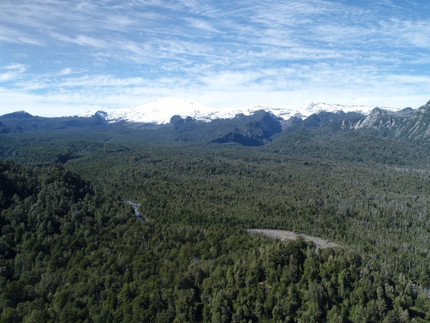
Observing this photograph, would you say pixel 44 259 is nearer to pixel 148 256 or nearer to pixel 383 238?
pixel 148 256

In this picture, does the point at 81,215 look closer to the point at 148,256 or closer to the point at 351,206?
the point at 148,256

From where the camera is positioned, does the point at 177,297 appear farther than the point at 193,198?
No

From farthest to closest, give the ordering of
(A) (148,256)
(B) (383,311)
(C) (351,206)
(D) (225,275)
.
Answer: (C) (351,206) → (A) (148,256) → (D) (225,275) → (B) (383,311)

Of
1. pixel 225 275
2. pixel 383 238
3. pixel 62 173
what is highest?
pixel 62 173

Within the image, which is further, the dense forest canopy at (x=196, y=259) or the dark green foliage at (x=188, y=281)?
the dense forest canopy at (x=196, y=259)

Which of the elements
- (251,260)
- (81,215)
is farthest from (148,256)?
(81,215)

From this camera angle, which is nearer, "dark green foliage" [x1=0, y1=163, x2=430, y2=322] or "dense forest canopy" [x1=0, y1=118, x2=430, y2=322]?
"dark green foliage" [x1=0, y1=163, x2=430, y2=322]

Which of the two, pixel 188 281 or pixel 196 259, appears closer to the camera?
pixel 188 281

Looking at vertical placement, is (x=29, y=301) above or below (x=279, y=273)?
below

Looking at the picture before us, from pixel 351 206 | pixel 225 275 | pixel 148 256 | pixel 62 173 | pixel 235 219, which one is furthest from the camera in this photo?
pixel 351 206

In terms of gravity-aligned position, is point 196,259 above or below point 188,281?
above
